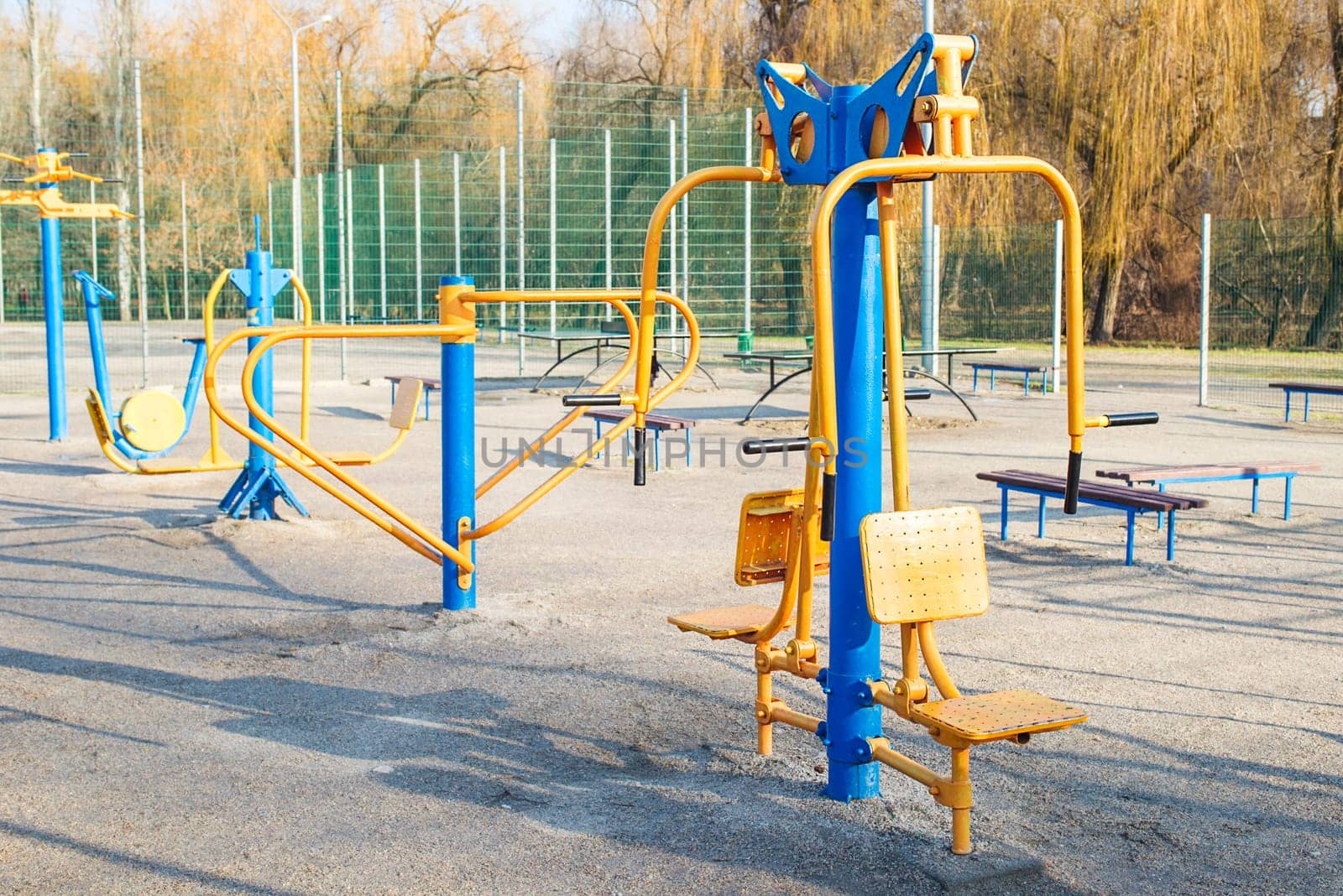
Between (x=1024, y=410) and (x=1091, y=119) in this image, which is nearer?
(x=1024, y=410)

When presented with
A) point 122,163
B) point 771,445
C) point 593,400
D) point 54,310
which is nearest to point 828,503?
point 771,445

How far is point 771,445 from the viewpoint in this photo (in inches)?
159

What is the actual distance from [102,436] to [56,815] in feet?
17.4

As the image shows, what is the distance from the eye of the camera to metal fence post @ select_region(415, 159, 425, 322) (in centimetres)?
2211

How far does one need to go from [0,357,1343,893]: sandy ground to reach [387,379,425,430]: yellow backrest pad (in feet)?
2.42

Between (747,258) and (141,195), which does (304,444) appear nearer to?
(141,195)

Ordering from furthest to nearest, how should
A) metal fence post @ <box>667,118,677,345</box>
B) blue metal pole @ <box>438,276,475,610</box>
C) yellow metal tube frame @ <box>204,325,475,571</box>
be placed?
metal fence post @ <box>667,118,677,345</box>, blue metal pole @ <box>438,276,475,610</box>, yellow metal tube frame @ <box>204,325,475,571</box>

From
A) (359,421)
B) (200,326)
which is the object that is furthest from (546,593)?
(200,326)

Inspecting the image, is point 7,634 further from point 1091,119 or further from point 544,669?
point 1091,119

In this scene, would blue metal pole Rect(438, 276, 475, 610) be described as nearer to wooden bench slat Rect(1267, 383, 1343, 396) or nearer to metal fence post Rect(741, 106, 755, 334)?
wooden bench slat Rect(1267, 383, 1343, 396)

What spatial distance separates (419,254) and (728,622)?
1870cm

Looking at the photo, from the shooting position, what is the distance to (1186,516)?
8570mm

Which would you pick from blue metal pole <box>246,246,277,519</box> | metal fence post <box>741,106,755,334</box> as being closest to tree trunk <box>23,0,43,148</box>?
metal fence post <box>741,106,755,334</box>

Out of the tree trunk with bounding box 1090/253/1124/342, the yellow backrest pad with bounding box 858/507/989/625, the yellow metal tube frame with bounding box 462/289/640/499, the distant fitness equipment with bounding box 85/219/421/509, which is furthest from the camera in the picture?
the tree trunk with bounding box 1090/253/1124/342
